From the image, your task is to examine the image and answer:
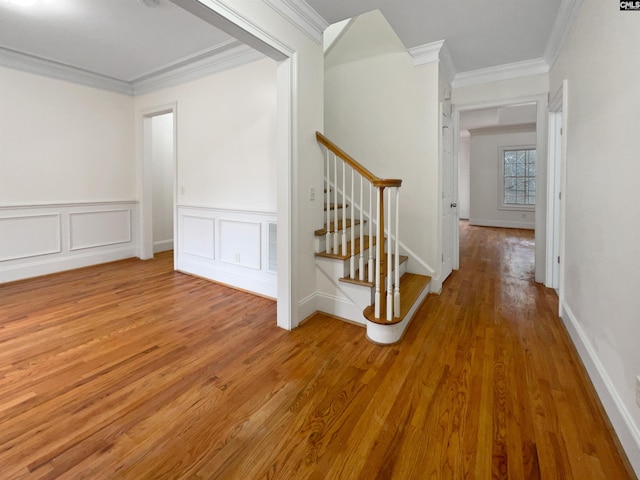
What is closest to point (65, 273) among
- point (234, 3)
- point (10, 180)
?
point (10, 180)

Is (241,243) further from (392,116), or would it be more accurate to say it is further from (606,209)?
(606,209)

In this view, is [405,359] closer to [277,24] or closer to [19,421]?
[19,421]

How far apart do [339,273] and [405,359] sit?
0.90 meters

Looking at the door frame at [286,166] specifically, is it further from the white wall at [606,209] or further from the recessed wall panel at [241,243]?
the white wall at [606,209]

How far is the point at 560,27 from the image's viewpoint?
2805mm

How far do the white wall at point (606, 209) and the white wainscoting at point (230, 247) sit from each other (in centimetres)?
256

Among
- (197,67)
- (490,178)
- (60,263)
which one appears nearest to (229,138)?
(197,67)

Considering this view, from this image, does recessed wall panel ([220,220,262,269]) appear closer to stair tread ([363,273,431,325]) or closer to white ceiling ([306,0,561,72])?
stair tread ([363,273,431,325])

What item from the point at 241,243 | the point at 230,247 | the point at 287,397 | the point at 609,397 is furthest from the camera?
the point at 230,247

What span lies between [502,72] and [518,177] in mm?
5870

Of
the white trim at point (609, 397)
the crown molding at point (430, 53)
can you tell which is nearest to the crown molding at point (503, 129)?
the crown molding at point (430, 53)

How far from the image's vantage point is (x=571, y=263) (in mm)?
2531

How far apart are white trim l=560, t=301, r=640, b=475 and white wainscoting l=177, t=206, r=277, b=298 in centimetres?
253

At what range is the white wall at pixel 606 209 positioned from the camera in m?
1.41
